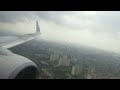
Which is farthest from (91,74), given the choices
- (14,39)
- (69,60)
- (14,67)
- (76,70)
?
(14,39)

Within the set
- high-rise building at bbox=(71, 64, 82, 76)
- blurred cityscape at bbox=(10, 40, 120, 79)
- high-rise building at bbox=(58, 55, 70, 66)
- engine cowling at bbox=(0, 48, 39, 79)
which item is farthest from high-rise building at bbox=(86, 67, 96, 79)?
engine cowling at bbox=(0, 48, 39, 79)

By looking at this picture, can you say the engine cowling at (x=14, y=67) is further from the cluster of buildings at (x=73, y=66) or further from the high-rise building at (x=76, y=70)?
the high-rise building at (x=76, y=70)

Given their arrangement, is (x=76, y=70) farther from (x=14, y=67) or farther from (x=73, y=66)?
(x=14, y=67)

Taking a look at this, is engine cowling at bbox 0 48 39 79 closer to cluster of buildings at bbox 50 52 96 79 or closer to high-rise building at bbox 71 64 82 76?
cluster of buildings at bbox 50 52 96 79

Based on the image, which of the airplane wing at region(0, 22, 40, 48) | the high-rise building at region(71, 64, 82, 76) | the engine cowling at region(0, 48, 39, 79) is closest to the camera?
the engine cowling at region(0, 48, 39, 79)
